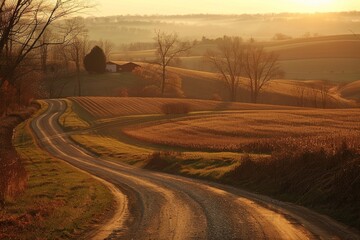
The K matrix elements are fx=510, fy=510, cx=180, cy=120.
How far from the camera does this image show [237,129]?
5372 centimetres

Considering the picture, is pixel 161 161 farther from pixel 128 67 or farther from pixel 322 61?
pixel 322 61

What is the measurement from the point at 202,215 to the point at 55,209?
4466mm

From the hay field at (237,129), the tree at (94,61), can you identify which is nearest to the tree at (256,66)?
the tree at (94,61)

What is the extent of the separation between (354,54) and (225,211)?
16487 centimetres

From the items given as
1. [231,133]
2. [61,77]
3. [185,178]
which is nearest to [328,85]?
[61,77]

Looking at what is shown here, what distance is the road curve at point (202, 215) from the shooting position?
42.2 ft

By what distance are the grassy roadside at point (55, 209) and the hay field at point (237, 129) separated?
17.9 meters

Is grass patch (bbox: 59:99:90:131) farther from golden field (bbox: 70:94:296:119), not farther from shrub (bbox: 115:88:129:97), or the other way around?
shrub (bbox: 115:88:129:97)

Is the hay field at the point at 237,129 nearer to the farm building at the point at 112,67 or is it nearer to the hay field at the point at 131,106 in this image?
the hay field at the point at 131,106

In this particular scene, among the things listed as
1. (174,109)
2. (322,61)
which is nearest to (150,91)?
(174,109)

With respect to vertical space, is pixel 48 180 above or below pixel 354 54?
below

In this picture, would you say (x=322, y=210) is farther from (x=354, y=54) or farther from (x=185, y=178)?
(x=354, y=54)

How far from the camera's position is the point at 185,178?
1047 inches

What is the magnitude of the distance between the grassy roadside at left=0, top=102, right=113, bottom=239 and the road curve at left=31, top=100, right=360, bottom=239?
2.04 feet
